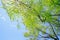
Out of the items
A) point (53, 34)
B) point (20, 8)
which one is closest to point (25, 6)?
point (20, 8)

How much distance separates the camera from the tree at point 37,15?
7.87 m

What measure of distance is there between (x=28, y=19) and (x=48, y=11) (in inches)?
26.5

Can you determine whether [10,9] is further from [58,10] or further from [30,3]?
[58,10]

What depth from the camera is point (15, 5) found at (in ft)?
27.4

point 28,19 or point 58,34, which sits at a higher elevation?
point 28,19

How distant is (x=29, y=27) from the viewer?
8.60 metres

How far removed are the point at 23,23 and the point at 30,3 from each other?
894mm

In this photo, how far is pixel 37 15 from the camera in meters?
8.09

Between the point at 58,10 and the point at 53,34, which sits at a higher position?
the point at 58,10

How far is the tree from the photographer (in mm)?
7871

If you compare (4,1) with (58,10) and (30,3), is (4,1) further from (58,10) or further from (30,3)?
(58,10)

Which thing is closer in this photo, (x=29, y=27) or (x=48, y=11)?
(x=48, y=11)

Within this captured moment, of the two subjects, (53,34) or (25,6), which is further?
(53,34)

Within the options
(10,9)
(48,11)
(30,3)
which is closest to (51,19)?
(48,11)
